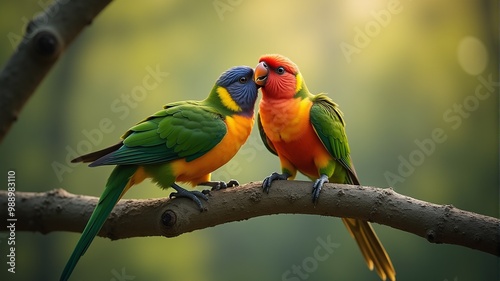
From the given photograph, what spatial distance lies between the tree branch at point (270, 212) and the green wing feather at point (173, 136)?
15 cm

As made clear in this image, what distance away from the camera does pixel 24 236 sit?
2.22 meters

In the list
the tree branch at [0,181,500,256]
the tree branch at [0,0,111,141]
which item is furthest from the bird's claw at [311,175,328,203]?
the tree branch at [0,0,111,141]

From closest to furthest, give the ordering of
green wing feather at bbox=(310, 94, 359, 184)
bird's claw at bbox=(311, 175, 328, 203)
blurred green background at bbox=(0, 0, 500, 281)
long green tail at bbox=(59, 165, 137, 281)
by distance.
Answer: long green tail at bbox=(59, 165, 137, 281) < bird's claw at bbox=(311, 175, 328, 203) < green wing feather at bbox=(310, 94, 359, 184) < blurred green background at bbox=(0, 0, 500, 281)

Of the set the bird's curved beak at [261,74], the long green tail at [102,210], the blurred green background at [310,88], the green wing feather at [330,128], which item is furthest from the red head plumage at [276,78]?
the blurred green background at [310,88]

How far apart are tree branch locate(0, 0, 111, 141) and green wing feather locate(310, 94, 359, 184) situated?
2.73 feet

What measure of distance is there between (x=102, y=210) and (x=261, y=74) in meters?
0.66

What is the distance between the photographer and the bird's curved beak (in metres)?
1.51

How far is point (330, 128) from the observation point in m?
1.51

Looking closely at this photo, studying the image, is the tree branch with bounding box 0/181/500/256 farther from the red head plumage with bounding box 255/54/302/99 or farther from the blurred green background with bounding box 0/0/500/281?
the blurred green background with bounding box 0/0/500/281

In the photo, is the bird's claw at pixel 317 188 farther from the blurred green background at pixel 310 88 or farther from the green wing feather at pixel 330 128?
the blurred green background at pixel 310 88

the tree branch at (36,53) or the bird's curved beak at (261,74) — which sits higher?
the bird's curved beak at (261,74)

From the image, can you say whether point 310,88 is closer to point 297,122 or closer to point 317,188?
point 297,122

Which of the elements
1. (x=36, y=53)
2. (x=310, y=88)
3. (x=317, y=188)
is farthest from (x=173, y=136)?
(x=310, y=88)

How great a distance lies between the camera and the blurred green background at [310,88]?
233 cm
